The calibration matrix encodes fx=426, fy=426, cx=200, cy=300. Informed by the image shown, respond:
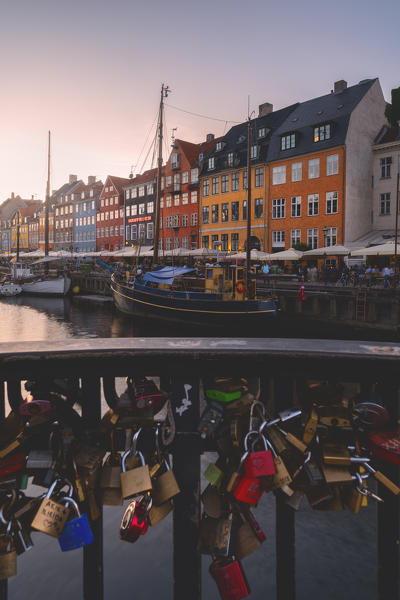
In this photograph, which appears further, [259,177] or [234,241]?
[234,241]

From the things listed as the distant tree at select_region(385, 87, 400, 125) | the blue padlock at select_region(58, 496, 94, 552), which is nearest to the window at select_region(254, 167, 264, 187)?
the distant tree at select_region(385, 87, 400, 125)

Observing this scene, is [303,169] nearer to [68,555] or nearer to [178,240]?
[178,240]

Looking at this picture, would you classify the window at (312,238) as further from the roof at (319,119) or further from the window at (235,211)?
the window at (235,211)

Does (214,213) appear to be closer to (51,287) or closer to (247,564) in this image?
(51,287)

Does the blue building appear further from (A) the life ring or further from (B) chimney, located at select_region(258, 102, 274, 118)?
(A) the life ring

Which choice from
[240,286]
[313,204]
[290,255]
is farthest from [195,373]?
[313,204]

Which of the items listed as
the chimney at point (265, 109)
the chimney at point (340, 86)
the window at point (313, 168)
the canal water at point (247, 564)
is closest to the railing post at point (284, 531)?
the canal water at point (247, 564)

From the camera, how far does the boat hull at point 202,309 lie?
2341cm

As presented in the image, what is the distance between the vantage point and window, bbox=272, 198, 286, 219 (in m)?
41.1

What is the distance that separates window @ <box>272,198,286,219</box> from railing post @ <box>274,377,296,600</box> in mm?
40821

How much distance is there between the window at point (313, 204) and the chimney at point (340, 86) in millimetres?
10979

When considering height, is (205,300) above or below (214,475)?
below

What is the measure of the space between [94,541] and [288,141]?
142ft

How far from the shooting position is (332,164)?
1458 inches
